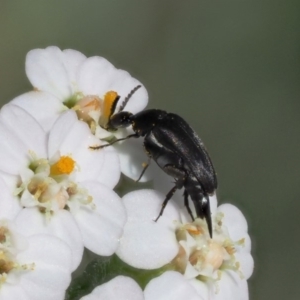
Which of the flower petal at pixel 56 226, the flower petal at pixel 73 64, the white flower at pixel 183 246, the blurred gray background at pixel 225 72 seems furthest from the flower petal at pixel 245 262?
the blurred gray background at pixel 225 72

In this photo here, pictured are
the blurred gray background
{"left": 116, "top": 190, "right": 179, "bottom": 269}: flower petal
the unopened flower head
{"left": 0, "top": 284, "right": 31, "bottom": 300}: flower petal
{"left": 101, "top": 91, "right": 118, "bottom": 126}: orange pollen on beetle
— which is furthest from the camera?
the blurred gray background

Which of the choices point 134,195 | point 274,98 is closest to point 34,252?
point 134,195

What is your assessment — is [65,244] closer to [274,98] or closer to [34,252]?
[34,252]

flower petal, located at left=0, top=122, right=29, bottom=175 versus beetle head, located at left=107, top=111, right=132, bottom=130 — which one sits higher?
Result: beetle head, located at left=107, top=111, right=132, bottom=130

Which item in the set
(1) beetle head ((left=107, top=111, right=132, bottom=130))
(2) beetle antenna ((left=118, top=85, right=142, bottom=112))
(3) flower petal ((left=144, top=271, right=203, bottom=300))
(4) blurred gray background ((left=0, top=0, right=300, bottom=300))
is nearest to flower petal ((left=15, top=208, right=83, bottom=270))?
(3) flower petal ((left=144, top=271, right=203, bottom=300))

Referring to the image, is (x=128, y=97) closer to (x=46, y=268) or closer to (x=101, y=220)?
(x=101, y=220)

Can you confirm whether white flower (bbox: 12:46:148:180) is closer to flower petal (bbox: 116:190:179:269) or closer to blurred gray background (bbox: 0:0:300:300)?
flower petal (bbox: 116:190:179:269)

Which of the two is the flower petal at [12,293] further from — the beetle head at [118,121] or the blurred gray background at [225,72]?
the blurred gray background at [225,72]
